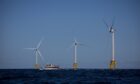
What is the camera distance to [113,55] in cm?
18650

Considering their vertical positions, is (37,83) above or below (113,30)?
below

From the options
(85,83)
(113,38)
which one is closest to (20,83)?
(85,83)

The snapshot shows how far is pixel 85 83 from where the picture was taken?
8825 cm

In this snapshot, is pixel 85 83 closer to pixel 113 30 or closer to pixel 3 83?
pixel 3 83

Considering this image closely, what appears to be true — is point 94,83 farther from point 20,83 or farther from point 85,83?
point 20,83

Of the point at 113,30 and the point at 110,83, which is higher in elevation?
the point at 113,30

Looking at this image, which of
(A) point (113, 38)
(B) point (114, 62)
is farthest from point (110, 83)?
(B) point (114, 62)

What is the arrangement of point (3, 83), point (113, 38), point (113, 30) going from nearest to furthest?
1. point (3, 83)
2. point (113, 38)
3. point (113, 30)

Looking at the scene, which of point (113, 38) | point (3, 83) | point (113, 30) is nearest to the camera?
point (3, 83)

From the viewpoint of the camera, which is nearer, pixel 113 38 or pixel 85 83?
pixel 85 83

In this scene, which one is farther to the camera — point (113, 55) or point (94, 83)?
point (113, 55)

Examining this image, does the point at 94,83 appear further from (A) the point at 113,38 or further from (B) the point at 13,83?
(A) the point at 113,38

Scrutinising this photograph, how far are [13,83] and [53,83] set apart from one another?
29.8ft

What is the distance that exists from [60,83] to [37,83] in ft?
18.0
